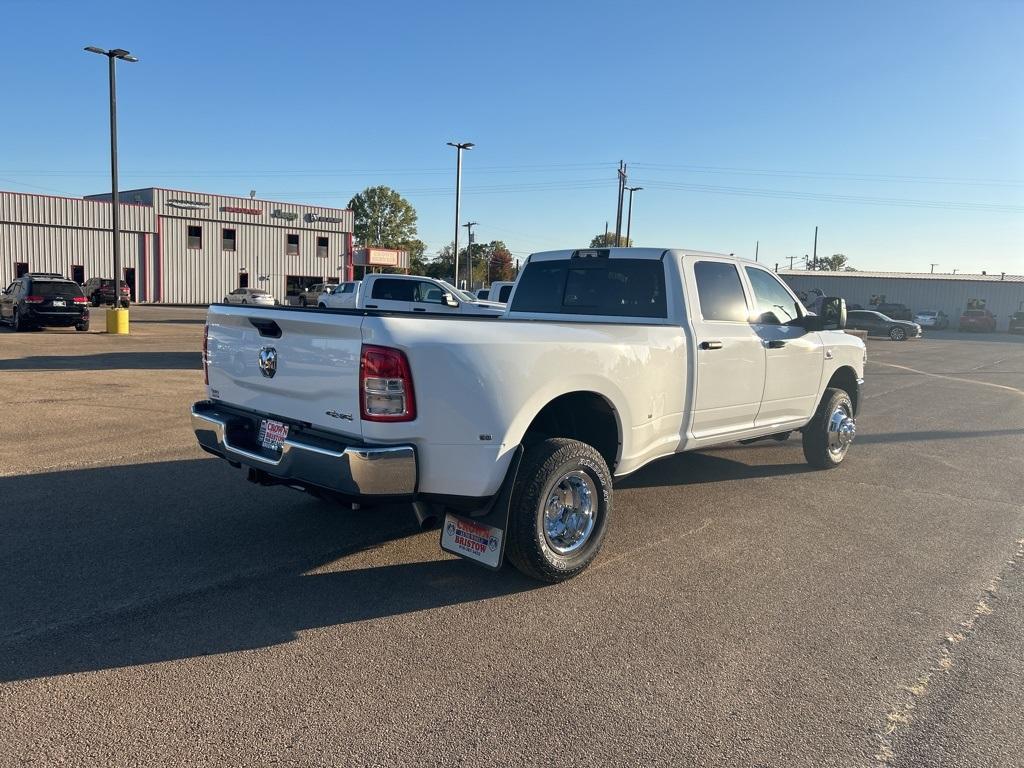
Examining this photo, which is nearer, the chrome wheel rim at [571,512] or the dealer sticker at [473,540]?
the dealer sticker at [473,540]

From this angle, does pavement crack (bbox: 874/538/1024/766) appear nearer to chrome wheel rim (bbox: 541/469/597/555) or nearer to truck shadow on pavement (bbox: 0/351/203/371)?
chrome wheel rim (bbox: 541/469/597/555)

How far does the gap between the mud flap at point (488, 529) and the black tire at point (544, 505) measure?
0.22 feet

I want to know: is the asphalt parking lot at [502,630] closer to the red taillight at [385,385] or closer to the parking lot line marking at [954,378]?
the red taillight at [385,385]

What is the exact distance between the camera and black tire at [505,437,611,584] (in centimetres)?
429

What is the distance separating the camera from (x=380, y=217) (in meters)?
108

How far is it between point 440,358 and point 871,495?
4609 mm

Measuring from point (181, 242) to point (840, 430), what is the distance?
49.6 meters

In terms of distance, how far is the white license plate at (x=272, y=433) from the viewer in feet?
14.4

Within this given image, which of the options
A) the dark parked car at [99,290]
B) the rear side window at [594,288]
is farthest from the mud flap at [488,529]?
the dark parked car at [99,290]

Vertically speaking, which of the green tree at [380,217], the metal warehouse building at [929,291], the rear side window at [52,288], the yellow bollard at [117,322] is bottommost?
the yellow bollard at [117,322]

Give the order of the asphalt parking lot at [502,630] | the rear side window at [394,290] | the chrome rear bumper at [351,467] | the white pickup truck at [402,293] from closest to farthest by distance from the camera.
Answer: the asphalt parking lot at [502,630], the chrome rear bumper at [351,467], the white pickup truck at [402,293], the rear side window at [394,290]

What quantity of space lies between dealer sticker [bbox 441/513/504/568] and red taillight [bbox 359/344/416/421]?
0.80 m

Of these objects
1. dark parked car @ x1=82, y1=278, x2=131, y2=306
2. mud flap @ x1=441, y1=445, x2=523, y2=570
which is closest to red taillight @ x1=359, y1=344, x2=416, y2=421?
mud flap @ x1=441, y1=445, x2=523, y2=570

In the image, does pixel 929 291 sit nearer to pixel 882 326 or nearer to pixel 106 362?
pixel 882 326
